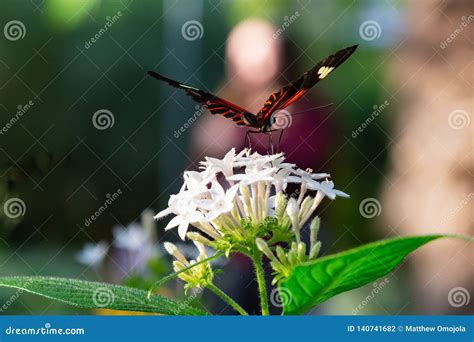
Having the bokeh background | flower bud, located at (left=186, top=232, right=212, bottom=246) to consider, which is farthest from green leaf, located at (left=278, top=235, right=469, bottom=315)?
the bokeh background

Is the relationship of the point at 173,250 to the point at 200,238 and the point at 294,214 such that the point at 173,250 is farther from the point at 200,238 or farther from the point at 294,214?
the point at 294,214

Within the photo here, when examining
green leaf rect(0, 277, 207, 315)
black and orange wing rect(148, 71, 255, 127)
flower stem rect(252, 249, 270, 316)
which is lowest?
green leaf rect(0, 277, 207, 315)

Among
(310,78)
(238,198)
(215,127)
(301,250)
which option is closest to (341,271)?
(301,250)

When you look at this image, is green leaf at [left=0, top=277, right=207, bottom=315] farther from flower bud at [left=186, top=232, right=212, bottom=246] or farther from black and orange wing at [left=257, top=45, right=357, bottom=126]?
black and orange wing at [left=257, top=45, right=357, bottom=126]

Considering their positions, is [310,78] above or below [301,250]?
above

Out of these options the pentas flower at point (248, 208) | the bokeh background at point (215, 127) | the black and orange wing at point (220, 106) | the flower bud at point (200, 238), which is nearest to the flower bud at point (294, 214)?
the pentas flower at point (248, 208)

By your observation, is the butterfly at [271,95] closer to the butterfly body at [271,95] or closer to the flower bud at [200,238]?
the butterfly body at [271,95]

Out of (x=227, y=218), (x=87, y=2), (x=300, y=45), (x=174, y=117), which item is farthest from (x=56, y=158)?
(x=227, y=218)
